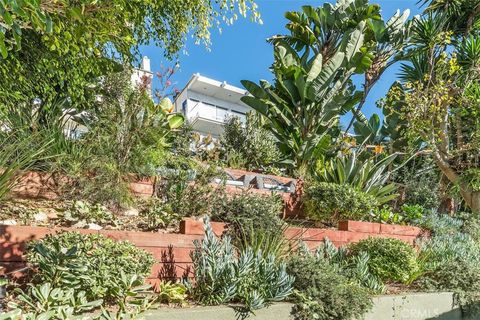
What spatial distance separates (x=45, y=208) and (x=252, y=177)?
12.4 ft

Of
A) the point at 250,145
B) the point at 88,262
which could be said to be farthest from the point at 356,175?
the point at 88,262

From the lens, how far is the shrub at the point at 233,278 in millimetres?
3596

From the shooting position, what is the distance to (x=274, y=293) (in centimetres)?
377

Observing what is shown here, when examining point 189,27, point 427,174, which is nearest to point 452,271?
point 189,27

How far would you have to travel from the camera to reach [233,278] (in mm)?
3609

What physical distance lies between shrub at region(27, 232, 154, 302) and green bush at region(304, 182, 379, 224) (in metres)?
3.72

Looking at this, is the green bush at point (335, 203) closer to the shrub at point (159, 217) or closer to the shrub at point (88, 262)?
the shrub at point (159, 217)

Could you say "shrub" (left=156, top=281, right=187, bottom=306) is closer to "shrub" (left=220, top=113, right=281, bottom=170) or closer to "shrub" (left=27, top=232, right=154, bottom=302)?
"shrub" (left=27, top=232, right=154, bottom=302)

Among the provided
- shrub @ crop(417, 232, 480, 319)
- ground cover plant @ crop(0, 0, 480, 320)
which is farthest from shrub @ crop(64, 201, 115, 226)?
shrub @ crop(417, 232, 480, 319)

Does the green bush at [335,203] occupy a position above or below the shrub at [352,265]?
above

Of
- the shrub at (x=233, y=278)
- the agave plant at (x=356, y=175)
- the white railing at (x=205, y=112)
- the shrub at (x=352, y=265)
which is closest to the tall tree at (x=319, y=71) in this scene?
the agave plant at (x=356, y=175)

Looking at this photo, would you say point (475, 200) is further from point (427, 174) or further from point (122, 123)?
point (122, 123)

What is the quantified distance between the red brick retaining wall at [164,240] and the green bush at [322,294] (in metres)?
0.87

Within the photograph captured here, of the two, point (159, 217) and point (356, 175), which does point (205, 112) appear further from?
point (159, 217)
